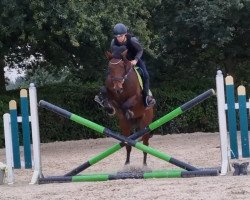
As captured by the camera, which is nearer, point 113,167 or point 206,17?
point 113,167

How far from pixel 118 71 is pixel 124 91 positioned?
35cm

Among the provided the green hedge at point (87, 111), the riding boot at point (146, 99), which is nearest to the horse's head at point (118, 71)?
the riding boot at point (146, 99)

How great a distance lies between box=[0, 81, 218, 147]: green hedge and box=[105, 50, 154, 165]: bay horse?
9.10 metres

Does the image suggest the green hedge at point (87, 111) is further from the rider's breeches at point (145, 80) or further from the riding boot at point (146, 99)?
the riding boot at point (146, 99)

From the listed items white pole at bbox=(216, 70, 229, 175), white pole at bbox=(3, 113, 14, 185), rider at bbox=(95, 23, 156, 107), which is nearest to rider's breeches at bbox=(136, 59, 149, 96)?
rider at bbox=(95, 23, 156, 107)

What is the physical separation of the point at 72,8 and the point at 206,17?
16.1 feet

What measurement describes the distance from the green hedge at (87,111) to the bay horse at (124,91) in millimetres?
9103

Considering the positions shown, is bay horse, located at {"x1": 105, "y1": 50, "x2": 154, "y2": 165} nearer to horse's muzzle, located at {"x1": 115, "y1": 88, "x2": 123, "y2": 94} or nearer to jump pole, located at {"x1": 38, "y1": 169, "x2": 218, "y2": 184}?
horse's muzzle, located at {"x1": 115, "y1": 88, "x2": 123, "y2": 94}

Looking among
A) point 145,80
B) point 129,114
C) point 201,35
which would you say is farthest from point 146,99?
point 201,35

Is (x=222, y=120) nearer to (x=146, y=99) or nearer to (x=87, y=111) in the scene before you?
(x=146, y=99)

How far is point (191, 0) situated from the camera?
771 inches

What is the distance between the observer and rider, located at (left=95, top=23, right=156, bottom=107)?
922 centimetres

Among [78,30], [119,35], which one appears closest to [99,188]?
[119,35]

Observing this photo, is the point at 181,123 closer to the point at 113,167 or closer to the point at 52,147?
the point at 52,147
